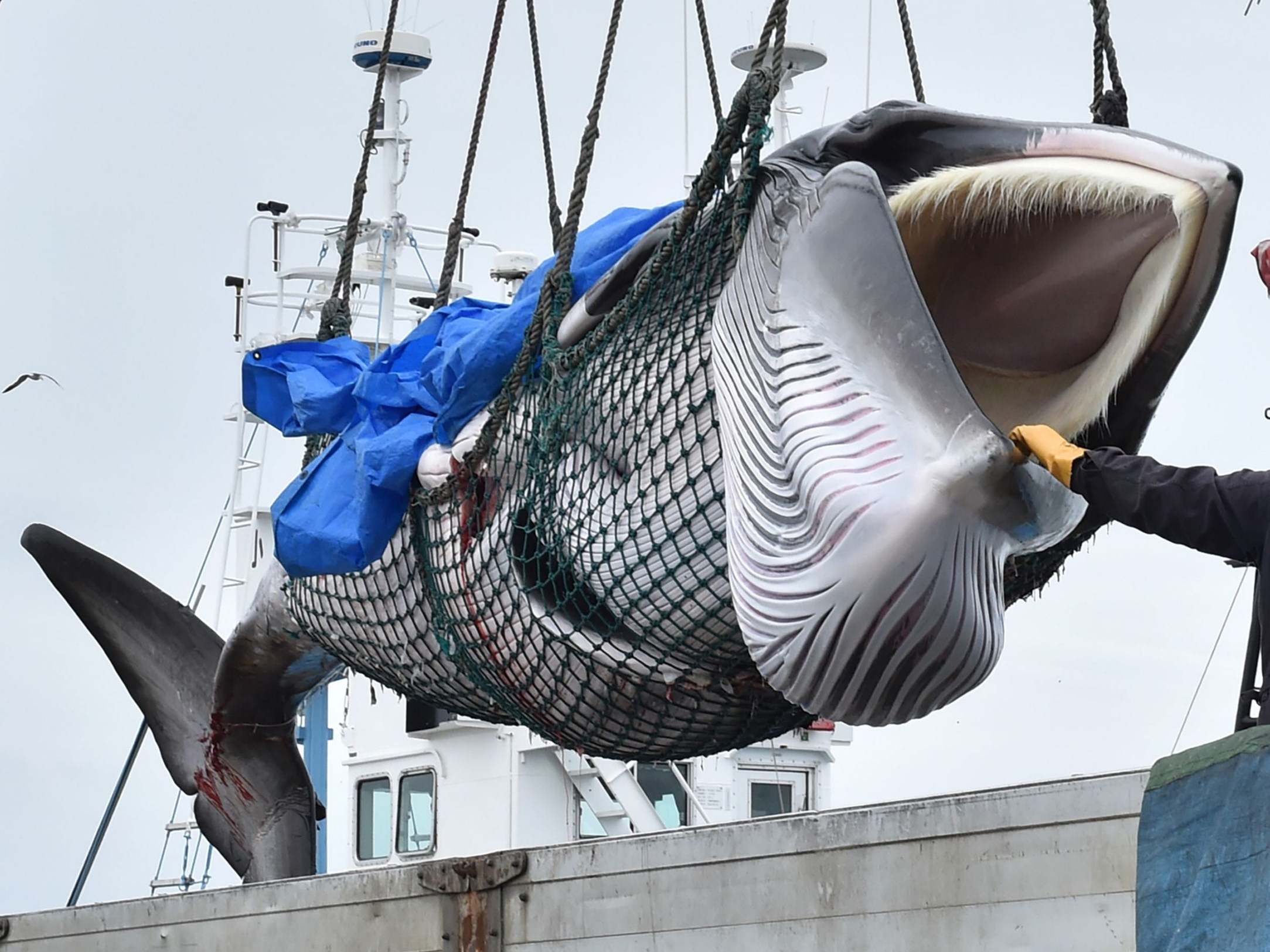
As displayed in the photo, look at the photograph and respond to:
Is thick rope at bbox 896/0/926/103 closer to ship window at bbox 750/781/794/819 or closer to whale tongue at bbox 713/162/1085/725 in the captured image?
whale tongue at bbox 713/162/1085/725

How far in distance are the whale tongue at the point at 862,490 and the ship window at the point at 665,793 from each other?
22.4 ft

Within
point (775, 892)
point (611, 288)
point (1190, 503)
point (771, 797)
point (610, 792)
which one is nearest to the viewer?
point (1190, 503)

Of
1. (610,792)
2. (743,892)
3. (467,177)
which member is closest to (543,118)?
(467,177)

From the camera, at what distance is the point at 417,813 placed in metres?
9.83

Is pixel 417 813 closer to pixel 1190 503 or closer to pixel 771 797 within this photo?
pixel 771 797

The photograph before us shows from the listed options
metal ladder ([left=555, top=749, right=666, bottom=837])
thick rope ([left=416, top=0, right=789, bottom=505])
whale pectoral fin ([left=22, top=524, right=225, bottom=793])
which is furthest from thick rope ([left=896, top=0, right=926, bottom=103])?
metal ladder ([left=555, top=749, right=666, bottom=837])

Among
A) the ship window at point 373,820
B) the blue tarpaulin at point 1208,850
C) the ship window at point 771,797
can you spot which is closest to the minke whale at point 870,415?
the blue tarpaulin at point 1208,850

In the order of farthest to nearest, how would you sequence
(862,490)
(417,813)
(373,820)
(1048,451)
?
(373,820) < (417,813) < (862,490) < (1048,451)

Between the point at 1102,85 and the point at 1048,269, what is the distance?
0.67 metres

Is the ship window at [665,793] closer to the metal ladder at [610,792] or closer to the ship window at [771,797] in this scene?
the metal ladder at [610,792]

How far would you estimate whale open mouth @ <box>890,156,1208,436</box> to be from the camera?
9.65 feet

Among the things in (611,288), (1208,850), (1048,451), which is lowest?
(1208,850)

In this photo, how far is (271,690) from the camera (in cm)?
553

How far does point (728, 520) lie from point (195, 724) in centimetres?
298
